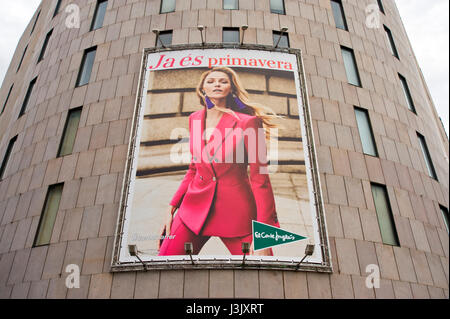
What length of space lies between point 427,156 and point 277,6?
11.5 meters

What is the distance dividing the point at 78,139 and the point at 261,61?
366 inches

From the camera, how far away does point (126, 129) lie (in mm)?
15609

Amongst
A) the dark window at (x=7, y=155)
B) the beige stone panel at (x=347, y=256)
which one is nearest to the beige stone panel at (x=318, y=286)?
the beige stone panel at (x=347, y=256)

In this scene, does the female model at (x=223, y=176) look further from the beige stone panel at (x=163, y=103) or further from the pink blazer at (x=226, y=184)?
the beige stone panel at (x=163, y=103)

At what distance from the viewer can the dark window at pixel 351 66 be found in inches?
719

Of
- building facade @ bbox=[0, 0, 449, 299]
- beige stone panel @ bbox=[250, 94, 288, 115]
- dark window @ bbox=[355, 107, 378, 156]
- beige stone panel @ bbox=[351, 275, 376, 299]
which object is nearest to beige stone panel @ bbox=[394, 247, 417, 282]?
building facade @ bbox=[0, 0, 449, 299]

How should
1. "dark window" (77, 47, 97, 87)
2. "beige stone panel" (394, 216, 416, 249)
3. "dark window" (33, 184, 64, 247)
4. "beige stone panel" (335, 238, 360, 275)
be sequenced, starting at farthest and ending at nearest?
"dark window" (77, 47, 97, 87), "dark window" (33, 184, 64, 247), "beige stone panel" (394, 216, 416, 249), "beige stone panel" (335, 238, 360, 275)

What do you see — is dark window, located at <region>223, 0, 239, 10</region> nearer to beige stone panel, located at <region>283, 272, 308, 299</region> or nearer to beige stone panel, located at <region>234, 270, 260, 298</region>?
beige stone panel, located at <region>234, 270, 260, 298</region>

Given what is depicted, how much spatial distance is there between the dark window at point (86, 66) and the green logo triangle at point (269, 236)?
12.0 m

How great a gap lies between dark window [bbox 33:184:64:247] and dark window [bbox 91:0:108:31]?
1024cm

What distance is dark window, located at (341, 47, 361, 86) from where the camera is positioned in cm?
1825

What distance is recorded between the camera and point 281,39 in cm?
1830
